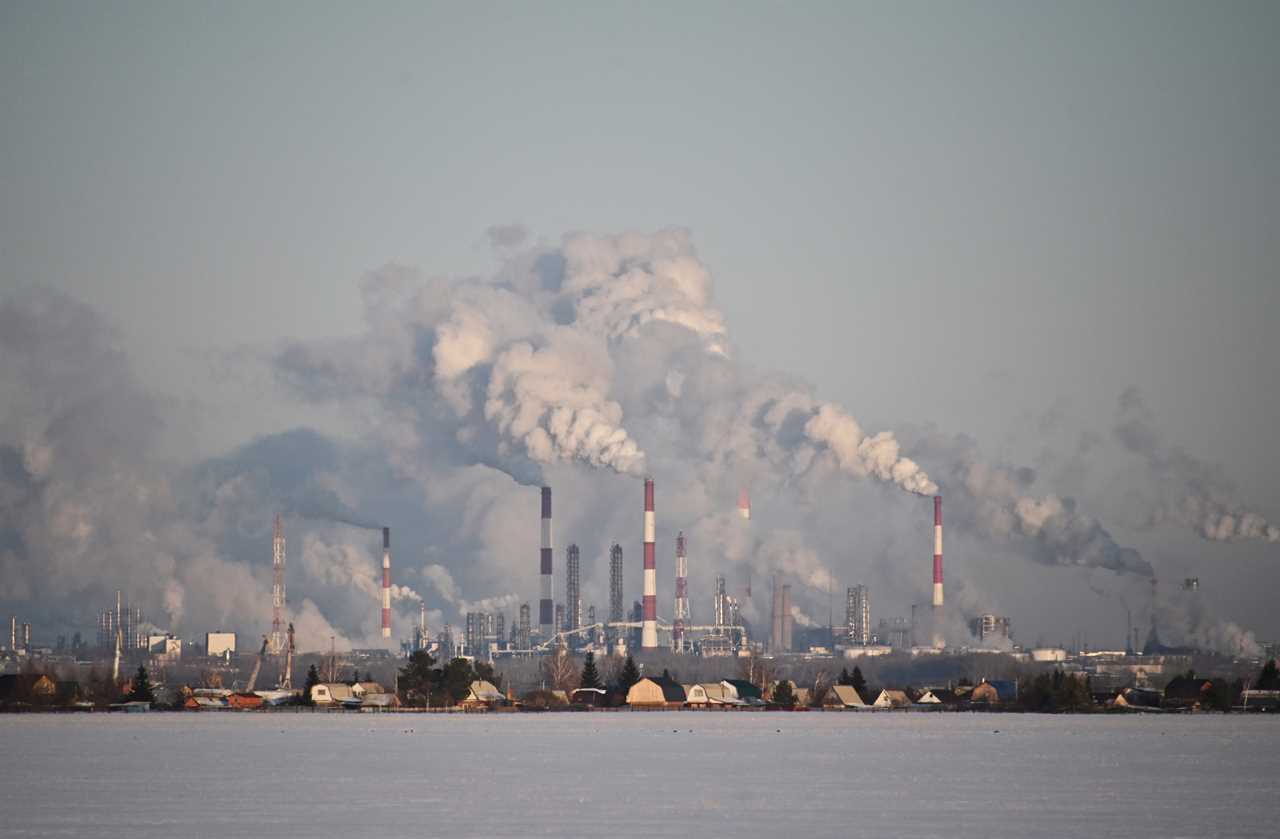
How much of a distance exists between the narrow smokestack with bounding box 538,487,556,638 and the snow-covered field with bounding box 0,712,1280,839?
7066 cm

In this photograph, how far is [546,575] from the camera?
18188 centimetres

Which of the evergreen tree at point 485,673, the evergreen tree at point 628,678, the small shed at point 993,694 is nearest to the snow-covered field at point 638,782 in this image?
the evergreen tree at point 628,678

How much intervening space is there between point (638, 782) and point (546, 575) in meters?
127

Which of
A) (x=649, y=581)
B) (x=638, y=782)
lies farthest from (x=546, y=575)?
(x=638, y=782)

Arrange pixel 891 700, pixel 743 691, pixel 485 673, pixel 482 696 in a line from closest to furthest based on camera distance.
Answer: pixel 482 696 → pixel 485 673 → pixel 743 691 → pixel 891 700

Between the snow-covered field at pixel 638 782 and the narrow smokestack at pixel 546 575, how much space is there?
2782 inches

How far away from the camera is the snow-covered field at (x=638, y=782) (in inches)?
1656

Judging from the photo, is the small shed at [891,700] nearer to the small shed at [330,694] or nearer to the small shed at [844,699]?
the small shed at [844,699]

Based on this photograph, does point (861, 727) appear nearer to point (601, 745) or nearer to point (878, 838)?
point (601, 745)

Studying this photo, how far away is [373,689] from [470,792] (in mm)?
100478

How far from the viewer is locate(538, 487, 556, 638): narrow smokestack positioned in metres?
173

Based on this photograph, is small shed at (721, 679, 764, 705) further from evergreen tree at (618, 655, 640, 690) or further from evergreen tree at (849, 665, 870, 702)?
evergreen tree at (618, 655, 640, 690)

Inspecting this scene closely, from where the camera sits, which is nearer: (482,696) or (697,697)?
(482,696)

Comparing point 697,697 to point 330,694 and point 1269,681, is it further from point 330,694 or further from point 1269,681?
point 1269,681
